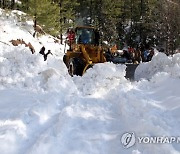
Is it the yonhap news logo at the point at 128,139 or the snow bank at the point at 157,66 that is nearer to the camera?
the yonhap news logo at the point at 128,139

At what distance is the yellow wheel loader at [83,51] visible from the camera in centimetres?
1495

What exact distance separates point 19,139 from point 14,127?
502 millimetres

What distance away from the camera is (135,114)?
24.9ft

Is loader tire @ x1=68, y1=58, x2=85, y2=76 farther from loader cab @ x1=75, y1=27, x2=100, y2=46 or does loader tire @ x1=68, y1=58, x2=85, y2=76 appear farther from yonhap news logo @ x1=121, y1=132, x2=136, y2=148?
yonhap news logo @ x1=121, y1=132, x2=136, y2=148

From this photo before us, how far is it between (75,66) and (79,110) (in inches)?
273

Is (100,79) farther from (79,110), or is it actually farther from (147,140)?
(147,140)

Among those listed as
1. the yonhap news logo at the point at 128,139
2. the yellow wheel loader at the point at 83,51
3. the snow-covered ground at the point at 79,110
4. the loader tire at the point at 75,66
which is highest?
Answer: the yellow wheel loader at the point at 83,51

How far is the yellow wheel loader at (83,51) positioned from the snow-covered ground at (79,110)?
8.89 feet

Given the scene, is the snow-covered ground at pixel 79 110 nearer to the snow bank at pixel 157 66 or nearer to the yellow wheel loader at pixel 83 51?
the snow bank at pixel 157 66

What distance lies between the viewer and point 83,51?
15.2m

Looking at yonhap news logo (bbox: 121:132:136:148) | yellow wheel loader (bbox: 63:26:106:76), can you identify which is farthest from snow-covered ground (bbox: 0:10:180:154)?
yellow wheel loader (bbox: 63:26:106:76)

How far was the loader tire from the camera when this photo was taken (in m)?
14.9

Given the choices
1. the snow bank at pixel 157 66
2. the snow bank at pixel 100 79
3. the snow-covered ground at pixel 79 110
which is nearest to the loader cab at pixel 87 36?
the snow bank at pixel 157 66

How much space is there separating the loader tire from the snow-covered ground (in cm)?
261
